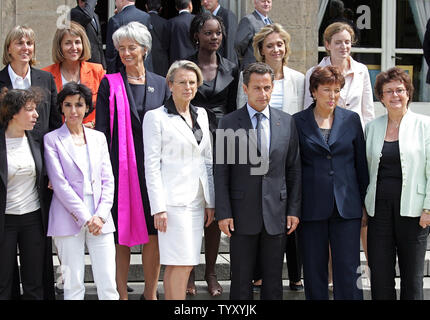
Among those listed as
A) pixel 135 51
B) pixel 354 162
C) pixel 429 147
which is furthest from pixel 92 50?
pixel 429 147

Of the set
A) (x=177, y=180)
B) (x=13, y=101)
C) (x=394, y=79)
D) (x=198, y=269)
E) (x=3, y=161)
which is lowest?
(x=198, y=269)

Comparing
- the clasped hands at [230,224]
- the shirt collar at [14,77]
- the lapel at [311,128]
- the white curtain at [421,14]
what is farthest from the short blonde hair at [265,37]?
the white curtain at [421,14]

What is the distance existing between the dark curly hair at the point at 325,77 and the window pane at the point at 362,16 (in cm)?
377

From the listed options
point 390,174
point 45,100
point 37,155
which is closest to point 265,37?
point 390,174

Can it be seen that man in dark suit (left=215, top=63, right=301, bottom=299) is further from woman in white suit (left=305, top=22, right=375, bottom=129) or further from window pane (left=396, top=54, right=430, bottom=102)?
window pane (left=396, top=54, right=430, bottom=102)

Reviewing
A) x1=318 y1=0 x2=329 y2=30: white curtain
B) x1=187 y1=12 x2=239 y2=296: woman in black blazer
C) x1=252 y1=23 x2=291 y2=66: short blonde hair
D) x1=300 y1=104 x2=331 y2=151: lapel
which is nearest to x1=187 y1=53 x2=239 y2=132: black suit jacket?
x1=187 y1=12 x2=239 y2=296: woman in black blazer

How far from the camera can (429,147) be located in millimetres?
4754

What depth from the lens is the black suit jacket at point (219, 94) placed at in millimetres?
5426

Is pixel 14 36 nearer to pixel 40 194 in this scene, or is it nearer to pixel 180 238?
pixel 40 194

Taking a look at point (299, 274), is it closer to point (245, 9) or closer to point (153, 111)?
point (153, 111)

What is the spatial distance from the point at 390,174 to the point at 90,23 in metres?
3.12

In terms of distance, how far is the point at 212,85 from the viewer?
5453 millimetres

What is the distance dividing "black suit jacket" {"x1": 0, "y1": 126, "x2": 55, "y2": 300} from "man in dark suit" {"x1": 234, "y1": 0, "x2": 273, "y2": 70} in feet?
6.36

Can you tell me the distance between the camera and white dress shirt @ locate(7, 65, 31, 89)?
5.10 m
